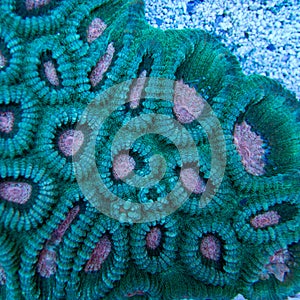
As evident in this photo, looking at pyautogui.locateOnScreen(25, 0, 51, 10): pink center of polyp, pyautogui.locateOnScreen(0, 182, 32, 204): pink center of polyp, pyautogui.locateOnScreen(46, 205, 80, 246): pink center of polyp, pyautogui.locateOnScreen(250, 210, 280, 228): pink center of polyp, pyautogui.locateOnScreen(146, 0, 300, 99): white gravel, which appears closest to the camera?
pyautogui.locateOnScreen(0, 182, 32, 204): pink center of polyp

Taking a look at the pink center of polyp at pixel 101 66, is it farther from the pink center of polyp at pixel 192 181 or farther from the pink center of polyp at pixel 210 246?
the pink center of polyp at pixel 210 246

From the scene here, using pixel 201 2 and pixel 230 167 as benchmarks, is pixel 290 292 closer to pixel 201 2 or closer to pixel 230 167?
pixel 230 167

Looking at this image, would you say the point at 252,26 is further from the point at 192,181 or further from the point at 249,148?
the point at 192,181

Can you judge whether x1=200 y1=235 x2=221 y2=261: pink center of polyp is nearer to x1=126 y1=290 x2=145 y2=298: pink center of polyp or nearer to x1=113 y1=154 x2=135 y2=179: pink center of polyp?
x1=126 y1=290 x2=145 y2=298: pink center of polyp

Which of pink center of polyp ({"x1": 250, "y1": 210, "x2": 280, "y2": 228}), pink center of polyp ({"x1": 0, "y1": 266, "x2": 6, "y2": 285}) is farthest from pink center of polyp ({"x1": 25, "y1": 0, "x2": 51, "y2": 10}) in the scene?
pink center of polyp ({"x1": 250, "y1": 210, "x2": 280, "y2": 228})

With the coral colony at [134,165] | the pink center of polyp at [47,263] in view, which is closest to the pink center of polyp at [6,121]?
the coral colony at [134,165]

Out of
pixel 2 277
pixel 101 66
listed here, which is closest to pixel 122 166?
pixel 101 66

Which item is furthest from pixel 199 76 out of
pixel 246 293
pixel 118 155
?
pixel 246 293
